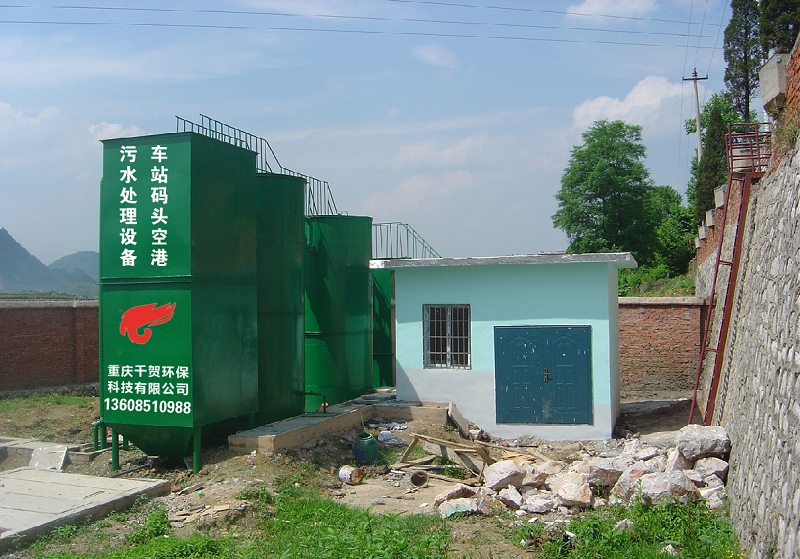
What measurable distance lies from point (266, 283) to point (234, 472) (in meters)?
3.31

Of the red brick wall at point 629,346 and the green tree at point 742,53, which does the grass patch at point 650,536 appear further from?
the green tree at point 742,53

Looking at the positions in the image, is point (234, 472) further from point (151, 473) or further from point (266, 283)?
point (266, 283)

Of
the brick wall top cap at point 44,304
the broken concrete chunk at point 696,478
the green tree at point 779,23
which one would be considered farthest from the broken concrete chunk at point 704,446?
the green tree at point 779,23

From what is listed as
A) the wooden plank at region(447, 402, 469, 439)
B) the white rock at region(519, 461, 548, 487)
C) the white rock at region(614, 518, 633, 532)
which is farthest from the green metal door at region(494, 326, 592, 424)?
the white rock at region(614, 518, 633, 532)

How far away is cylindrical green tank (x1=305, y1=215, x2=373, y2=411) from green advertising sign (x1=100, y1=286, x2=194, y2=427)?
4840 mm

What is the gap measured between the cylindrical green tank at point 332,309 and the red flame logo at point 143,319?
15.9 ft

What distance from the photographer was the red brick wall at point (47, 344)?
1728cm

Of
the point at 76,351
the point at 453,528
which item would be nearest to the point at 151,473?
the point at 453,528

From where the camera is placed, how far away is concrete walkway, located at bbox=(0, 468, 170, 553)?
7.32m

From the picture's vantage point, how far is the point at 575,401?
42.2ft

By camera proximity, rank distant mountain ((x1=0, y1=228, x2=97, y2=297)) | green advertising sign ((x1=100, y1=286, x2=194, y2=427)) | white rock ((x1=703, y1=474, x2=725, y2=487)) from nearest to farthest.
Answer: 1. white rock ((x1=703, y1=474, x2=725, y2=487))
2. green advertising sign ((x1=100, y1=286, x2=194, y2=427))
3. distant mountain ((x1=0, y1=228, x2=97, y2=297))

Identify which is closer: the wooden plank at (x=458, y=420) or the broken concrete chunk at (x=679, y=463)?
the broken concrete chunk at (x=679, y=463)

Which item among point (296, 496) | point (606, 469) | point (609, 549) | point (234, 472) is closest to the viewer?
point (609, 549)

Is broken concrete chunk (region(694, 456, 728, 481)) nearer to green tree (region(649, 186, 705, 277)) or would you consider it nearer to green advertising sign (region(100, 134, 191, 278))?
green advertising sign (region(100, 134, 191, 278))
